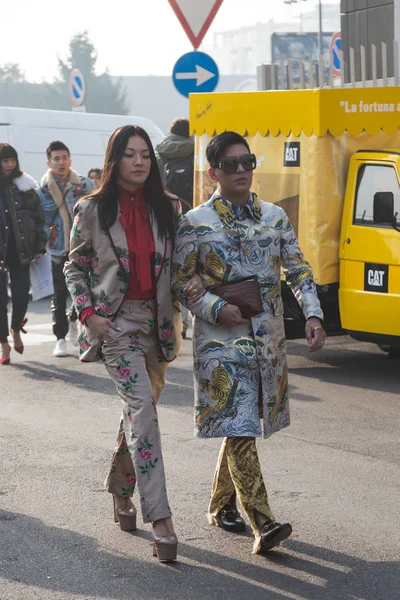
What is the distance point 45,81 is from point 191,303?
368ft

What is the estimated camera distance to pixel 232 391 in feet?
18.1

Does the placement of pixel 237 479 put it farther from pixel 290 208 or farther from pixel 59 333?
pixel 59 333

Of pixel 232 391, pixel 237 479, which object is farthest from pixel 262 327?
pixel 237 479

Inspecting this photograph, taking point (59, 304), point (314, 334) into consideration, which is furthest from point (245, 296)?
point (59, 304)

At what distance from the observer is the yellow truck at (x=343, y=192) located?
10.1m

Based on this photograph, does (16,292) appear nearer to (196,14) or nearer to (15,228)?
(15,228)

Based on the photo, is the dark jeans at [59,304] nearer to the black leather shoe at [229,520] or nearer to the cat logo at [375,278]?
the cat logo at [375,278]

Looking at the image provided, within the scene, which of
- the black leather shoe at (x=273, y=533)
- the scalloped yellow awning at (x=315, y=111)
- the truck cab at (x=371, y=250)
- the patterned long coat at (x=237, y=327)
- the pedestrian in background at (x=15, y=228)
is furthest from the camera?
the pedestrian in background at (x=15, y=228)

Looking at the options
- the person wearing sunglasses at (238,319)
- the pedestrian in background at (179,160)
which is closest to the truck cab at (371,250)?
the pedestrian in background at (179,160)

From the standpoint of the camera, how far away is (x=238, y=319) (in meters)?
5.44

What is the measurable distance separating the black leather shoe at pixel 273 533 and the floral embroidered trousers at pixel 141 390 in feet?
1.34

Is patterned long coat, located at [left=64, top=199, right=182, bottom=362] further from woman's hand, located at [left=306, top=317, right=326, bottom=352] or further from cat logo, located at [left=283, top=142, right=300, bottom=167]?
cat logo, located at [left=283, top=142, right=300, bottom=167]

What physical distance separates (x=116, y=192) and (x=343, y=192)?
527 cm

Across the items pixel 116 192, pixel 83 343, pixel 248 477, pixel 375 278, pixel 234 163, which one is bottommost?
pixel 248 477
